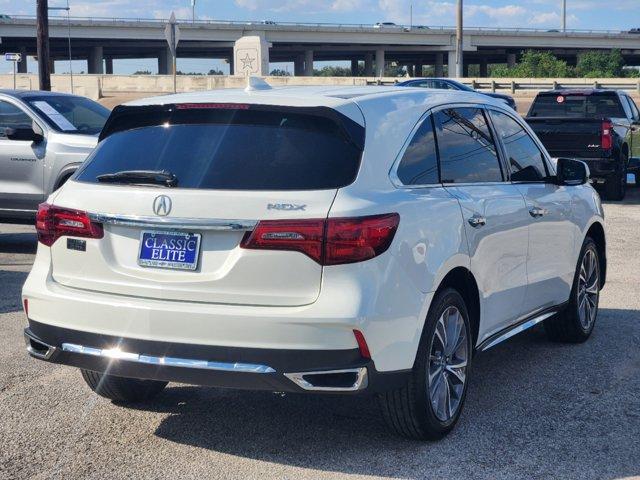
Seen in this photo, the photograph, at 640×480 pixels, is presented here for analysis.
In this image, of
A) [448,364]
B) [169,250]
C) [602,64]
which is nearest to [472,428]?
[448,364]

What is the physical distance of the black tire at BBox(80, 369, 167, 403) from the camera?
555 cm

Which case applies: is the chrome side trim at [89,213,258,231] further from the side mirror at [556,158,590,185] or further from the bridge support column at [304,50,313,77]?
the bridge support column at [304,50,313,77]

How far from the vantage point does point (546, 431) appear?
5.21 meters

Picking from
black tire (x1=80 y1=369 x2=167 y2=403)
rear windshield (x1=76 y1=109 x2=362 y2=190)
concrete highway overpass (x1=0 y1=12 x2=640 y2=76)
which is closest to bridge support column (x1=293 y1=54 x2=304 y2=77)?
concrete highway overpass (x1=0 y1=12 x2=640 y2=76)

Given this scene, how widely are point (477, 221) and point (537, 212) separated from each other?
105cm

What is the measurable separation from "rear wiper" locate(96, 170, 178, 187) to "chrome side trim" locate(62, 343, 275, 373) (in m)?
0.79

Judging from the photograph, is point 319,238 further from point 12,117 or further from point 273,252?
point 12,117

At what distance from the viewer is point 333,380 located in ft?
14.4

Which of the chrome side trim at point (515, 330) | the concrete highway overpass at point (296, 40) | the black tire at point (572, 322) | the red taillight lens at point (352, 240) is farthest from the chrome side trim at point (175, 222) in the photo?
the concrete highway overpass at point (296, 40)

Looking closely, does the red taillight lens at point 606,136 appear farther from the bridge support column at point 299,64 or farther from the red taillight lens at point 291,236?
the bridge support column at point 299,64

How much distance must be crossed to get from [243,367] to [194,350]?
9.3 inches

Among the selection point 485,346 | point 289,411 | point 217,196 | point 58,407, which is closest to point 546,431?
point 485,346

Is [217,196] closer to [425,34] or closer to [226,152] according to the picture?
[226,152]

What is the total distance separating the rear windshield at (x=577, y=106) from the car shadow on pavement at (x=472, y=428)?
1250 cm
